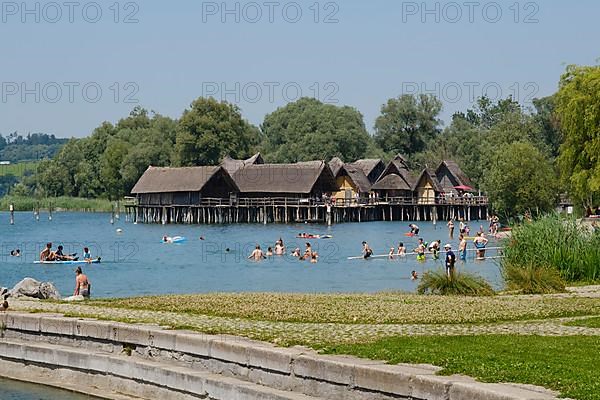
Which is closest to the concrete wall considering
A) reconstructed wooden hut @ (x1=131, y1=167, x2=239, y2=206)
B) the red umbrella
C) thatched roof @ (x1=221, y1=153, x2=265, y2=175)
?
reconstructed wooden hut @ (x1=131, y1=167, x2=239, y2=206)

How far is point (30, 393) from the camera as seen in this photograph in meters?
15.9

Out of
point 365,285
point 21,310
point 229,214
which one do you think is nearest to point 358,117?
point 229,214

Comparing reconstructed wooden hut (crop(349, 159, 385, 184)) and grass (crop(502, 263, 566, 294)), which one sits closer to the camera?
grass (crop(502, 263, 566, 294))

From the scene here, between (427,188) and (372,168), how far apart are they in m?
6.61

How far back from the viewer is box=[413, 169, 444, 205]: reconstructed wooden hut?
116m

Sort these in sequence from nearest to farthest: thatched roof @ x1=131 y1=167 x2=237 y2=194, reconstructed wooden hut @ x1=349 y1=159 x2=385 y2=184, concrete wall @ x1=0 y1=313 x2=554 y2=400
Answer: concrete wall @ x1=0 y1=313 x2=554 y2=400
thatched roof @ x1=131 y1=167 x2=237 y2=194
reconstructed wooden hut @ x1=349 y1=159 x2=385 y2=184

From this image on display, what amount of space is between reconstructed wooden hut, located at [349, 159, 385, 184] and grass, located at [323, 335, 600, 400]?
Result: 344 feet

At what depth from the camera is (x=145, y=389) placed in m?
14.9

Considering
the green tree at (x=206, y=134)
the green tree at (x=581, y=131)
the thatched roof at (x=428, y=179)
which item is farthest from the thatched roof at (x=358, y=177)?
the green tree at (x=581, y=131)

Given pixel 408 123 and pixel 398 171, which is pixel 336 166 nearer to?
pixel 398 171

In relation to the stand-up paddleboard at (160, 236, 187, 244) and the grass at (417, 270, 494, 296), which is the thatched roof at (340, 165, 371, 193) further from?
the grass at (417, 270, 494, 296)


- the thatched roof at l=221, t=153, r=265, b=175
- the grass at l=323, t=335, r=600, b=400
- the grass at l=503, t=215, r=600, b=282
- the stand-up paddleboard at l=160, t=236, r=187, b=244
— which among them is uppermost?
the thatched roof at l=221, t=153, r=265, b=175

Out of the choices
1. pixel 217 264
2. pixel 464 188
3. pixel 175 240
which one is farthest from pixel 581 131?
pixel 464 188

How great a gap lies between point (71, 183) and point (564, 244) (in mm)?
135030
